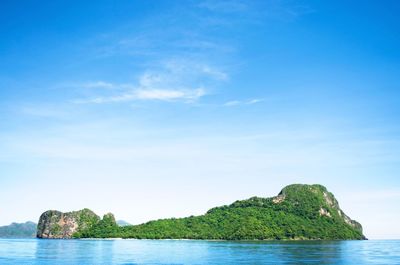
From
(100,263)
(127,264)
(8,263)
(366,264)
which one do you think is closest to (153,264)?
(127,264)

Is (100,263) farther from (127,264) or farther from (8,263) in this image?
(8,263)

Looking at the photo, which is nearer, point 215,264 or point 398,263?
point 215,264

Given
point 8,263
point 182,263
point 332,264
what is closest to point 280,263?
point 332,264

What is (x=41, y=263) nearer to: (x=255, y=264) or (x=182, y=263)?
(x=182, y=263)

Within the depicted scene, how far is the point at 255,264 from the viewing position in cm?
7388

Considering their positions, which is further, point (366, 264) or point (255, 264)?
point (366, 264)

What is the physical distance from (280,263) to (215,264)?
40.7ft

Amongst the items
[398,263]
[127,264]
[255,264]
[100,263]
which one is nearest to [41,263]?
[100,263]

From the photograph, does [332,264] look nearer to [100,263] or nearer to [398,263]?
[398,263]

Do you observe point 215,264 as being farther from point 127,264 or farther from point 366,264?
point 366,264

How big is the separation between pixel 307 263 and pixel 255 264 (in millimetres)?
10111

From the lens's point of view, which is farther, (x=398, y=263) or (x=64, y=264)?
(x=398, y=263)

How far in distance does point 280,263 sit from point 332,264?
10036 millimetres

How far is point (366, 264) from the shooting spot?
80.9 m
